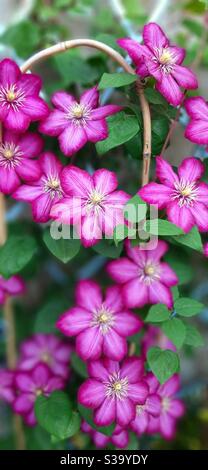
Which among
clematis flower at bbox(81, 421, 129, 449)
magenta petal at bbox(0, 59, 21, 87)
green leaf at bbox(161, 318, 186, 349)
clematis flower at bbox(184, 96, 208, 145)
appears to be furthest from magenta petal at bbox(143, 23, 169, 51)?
clematis flower at bbox(81, 421, 129, 449)

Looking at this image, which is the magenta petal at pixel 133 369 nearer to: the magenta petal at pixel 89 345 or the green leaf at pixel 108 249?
the magenta petal at pixel 89 345

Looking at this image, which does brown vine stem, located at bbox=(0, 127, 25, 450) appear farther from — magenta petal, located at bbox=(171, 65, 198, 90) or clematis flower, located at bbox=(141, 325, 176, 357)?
magenta petal, located at bbox=(171, 65, 198, 90)

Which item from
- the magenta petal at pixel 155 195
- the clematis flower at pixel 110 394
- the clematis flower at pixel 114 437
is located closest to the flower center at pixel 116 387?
the clematis flower at pixel 110 394

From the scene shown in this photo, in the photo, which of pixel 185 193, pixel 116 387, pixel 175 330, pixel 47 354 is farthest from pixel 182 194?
pixel 47 354

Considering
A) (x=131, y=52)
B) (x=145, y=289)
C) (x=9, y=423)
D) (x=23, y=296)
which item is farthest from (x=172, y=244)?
(x=9, y=423)

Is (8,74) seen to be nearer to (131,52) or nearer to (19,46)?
(131,52)

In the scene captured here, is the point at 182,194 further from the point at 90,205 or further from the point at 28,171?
the point at 28,171
